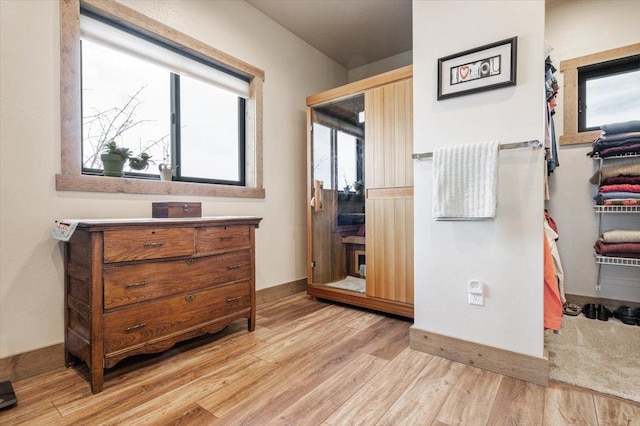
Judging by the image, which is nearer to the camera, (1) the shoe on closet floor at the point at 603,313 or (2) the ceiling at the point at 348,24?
(1) the shoe on closet floor at the point at 603,313

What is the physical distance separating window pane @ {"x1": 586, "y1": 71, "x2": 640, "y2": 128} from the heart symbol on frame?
176 centimetres

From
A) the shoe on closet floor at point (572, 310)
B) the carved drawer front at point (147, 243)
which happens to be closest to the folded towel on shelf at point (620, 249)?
the shoe on closet floor at point (572, 310)

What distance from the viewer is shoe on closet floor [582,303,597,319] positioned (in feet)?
8.07

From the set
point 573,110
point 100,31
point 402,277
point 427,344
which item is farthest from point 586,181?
point 100,31

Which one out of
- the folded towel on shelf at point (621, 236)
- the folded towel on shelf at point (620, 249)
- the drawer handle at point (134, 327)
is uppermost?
the folded towel on shelf at point (621, 236)

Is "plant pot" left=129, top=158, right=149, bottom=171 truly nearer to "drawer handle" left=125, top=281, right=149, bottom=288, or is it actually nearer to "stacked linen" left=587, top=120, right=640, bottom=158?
"drawer handle" left=125, top=281, right=149, bottom=288

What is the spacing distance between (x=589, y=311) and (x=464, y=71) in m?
2.19

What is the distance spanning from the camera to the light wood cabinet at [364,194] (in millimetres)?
2484

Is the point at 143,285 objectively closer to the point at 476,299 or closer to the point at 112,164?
the point at 112,164

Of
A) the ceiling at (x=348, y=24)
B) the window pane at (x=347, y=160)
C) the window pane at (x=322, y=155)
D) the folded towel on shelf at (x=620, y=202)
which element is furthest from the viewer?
the window pane at (x=322, y=155)

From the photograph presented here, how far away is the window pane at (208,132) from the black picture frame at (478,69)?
185 cm

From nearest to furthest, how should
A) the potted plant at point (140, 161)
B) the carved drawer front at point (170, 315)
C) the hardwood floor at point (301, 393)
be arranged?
the hardwood floor at point (301, 393) → the carved drawer front at point (170, 315) → the potted plant at point (140, 161)

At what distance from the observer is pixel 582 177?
2.69m

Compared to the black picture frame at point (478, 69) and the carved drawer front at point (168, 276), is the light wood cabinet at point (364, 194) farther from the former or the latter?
the carved drawer front at point (168, 276)
